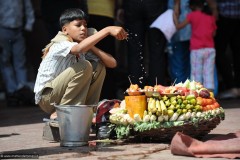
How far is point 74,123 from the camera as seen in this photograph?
6.12 meters

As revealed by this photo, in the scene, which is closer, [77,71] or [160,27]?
[77,71]

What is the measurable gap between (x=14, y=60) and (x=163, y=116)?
5.01 metres

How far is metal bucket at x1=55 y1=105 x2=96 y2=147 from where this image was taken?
20.0ft

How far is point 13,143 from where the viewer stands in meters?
6.63

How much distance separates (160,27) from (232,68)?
2.26m

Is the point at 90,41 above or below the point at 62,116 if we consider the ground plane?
above

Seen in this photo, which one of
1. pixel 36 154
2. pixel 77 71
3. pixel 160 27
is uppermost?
pixel 160 27

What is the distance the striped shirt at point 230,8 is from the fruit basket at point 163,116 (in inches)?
167

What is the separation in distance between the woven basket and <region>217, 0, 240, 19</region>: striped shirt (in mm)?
4268

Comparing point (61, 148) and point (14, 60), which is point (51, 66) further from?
point (14, 60)

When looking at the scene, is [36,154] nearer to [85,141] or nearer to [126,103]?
[85,141]

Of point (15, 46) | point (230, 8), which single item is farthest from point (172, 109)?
point (15, 46)

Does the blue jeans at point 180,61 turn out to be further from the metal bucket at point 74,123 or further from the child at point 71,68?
the metal bucket at point 74,123

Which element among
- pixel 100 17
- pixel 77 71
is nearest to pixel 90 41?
pixel 77 71
